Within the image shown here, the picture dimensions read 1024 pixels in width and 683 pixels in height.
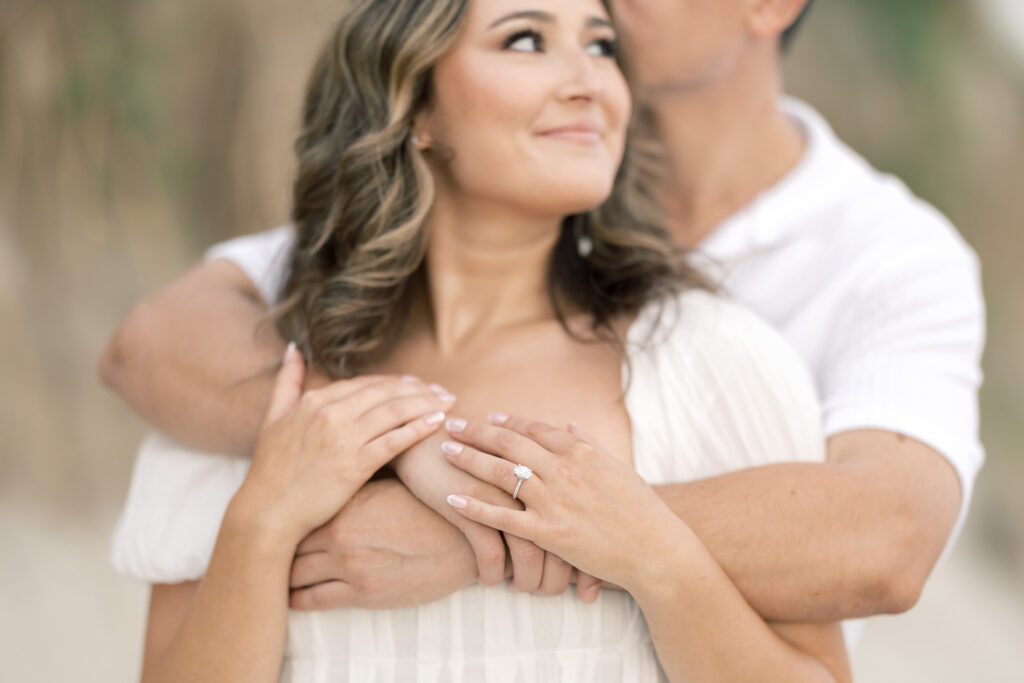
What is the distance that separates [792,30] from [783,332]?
3.09ft

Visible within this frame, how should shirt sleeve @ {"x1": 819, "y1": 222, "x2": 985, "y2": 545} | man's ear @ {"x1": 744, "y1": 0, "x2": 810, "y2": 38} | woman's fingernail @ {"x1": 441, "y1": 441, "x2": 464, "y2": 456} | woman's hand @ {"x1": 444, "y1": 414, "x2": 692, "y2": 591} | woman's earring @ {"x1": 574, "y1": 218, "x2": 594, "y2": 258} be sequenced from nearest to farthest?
woman's hand @ {"x1": 444, "y1": 414, "x2": 692, "y2": 591}, woman's fingernail @ {"x1": 441, "y1": 441, "x2": 464, "y2": 456}, shirt sleeve @ {"x1": 819, "y1": 222, "x2": 985, "y2": 545}, woman's earring @ {"x1": 574, "y1": 218, "x2": 594, "y2": 258}, man's ear @ {"x1": 744, "y1": 0, "x2": 810, "y2": 38}

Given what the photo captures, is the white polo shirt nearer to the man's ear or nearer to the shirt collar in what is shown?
the shirt collar

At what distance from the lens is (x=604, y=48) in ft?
6.20

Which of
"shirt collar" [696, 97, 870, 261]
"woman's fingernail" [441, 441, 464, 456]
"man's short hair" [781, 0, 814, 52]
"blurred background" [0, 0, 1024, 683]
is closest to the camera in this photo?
"woman's fingernail" [441, 441, 464, 456]

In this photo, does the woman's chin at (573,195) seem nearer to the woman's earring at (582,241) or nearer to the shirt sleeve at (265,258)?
the woman's earring at (582,241)

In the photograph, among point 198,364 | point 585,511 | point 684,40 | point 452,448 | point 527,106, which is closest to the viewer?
point 585,511

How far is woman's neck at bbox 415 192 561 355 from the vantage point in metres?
1.87

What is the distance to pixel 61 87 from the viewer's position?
381cm

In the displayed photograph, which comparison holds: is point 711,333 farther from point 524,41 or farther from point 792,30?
point 792,30

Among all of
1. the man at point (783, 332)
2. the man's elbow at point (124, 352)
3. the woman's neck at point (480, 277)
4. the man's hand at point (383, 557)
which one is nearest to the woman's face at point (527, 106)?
the woman's neck at point (480, 277)

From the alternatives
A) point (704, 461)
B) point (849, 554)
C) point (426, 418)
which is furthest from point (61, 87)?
point (849, 554)

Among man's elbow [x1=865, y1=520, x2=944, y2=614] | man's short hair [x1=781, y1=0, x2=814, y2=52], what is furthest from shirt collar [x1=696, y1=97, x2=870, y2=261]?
man's elbow [x1=865, y1=520, x2=944, y2=614]

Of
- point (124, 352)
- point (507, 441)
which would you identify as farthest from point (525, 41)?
point (124, 352)

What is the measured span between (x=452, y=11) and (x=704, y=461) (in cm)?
86
